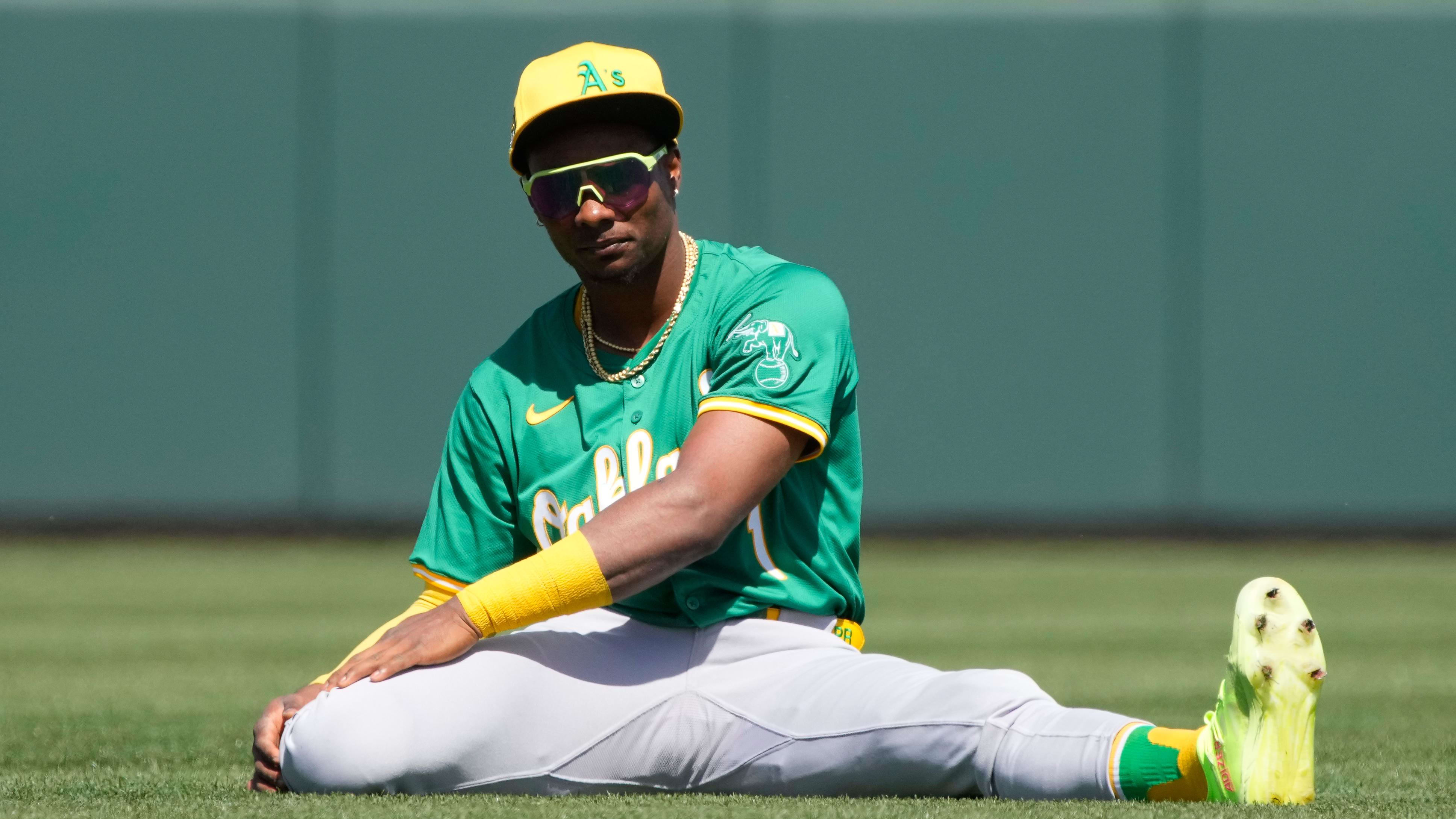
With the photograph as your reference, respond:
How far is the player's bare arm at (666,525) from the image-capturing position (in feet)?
10.4

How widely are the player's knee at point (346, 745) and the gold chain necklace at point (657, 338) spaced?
82cm

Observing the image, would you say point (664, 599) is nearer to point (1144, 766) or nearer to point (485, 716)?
point (485, 716)

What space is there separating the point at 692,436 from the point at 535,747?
647 millimetres

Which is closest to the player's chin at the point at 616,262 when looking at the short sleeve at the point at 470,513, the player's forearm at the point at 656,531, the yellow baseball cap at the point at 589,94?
the yellow baseball cap at the point at 589,94

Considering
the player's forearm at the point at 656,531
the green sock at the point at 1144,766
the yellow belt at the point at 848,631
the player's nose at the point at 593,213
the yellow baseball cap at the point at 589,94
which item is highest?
the yellow baseball cap at the point at 589,94

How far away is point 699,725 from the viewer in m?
3.38

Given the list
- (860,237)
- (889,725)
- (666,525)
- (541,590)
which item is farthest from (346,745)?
(860,237)

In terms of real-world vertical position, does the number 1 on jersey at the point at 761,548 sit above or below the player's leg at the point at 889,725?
above

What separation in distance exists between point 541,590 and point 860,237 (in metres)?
11.4

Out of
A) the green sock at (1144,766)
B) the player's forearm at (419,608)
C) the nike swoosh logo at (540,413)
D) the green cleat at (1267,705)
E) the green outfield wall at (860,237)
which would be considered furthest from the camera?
the green outfield wall at (860,237)

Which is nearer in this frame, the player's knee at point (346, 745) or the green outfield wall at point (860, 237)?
the player's knee at point (346, 745)

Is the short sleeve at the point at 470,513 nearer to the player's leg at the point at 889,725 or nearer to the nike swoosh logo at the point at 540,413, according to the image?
the nike swoosh logo at the point at 540,413

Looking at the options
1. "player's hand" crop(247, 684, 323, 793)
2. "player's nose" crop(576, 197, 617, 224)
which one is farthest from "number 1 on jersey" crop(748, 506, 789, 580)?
"player's hand" crop(247, 684, 323, 793)

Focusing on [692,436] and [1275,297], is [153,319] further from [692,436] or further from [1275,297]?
[692,436]
